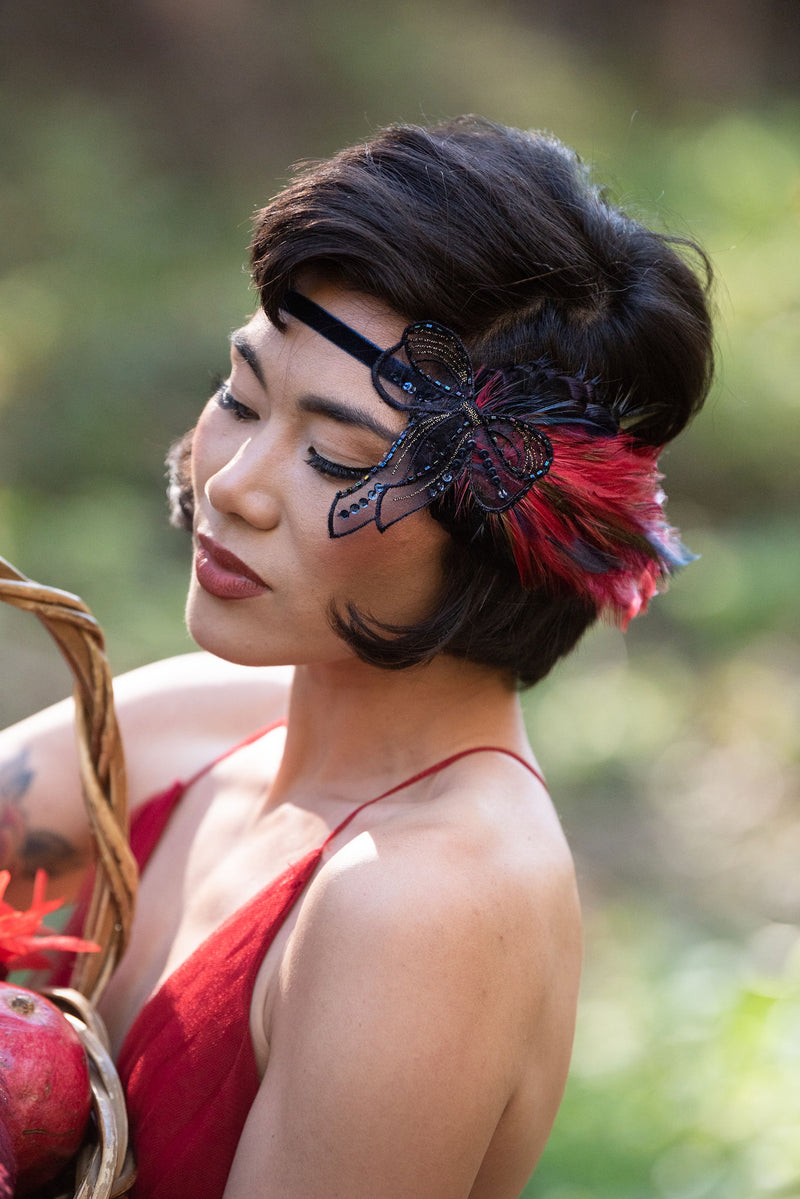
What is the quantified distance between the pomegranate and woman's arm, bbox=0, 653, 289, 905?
0.52 m

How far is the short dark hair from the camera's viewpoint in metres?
1.35

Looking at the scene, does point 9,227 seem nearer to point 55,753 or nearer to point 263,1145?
point 55,753

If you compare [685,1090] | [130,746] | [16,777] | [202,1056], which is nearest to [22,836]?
[16,777]

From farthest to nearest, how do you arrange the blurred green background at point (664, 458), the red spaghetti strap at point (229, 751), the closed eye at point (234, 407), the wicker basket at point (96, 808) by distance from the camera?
the blurred green background at point (664, 458) < the red spaghetti strap at point (229, 751) < the closed eye at point (234, 407) < the wicker basket at point (96, 808)

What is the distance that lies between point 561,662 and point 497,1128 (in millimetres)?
687

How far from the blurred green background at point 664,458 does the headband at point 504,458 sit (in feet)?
1.33

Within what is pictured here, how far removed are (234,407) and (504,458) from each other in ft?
1.20

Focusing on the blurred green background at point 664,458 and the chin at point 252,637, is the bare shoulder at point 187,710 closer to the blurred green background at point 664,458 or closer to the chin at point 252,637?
the chin at point 252,637

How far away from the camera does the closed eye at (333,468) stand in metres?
1.36

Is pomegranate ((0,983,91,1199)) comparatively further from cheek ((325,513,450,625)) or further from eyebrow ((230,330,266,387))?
eyebrow ((230,330,266,387))

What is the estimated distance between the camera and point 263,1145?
4.12ft

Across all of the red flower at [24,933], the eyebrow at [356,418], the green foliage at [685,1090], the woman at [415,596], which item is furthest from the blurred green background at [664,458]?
the red flower at [24,933]

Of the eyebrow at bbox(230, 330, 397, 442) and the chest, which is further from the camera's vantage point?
the chest

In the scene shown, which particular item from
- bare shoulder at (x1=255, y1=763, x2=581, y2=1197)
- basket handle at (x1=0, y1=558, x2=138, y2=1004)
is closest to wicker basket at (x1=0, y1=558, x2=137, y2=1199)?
basket handle at (x1=0, y1=558, x2=138, y2=1004)
